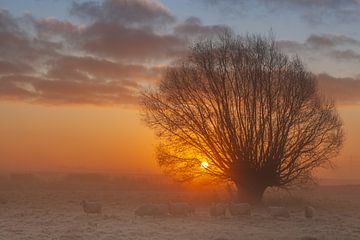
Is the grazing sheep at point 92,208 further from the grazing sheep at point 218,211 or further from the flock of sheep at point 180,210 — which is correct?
the grazing sheep at point 218,211

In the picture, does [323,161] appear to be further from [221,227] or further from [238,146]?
[221,227]

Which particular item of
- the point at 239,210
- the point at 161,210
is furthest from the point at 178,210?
the point at 239,210

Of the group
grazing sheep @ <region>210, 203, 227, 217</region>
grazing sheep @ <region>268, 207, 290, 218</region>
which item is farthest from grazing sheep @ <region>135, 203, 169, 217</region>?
grazing sheep @ <region>268, 207, 290, 218</region>

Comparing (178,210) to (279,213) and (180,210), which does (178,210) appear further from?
(279,213)

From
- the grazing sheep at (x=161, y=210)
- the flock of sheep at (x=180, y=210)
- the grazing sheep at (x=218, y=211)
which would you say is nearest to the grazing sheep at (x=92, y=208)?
the flock of sheep at (x=180, y=210)

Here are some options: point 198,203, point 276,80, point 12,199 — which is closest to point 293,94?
point 276,80

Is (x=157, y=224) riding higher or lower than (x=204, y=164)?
lower

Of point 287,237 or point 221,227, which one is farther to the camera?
point 221,227

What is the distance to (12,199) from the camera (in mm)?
38406

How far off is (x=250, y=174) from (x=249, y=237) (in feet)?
47.8

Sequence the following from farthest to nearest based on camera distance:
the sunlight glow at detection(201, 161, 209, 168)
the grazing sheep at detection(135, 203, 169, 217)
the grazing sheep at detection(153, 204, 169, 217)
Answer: the sunlight glow at detection(201, 161, 209, 168)
the grazing sheep at detection(153, 204, 169, 217)
the grazing sheep at detection(135, 203, 169, 217)

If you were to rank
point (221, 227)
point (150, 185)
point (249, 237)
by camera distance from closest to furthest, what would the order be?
point (249, 237) → point (221, 227) → point (150, 185)

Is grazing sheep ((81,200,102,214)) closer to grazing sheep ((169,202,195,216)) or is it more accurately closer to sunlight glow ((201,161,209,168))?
grazing sheep ((169,202,195,216))

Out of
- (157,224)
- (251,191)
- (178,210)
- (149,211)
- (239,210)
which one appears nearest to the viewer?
(157,224)
